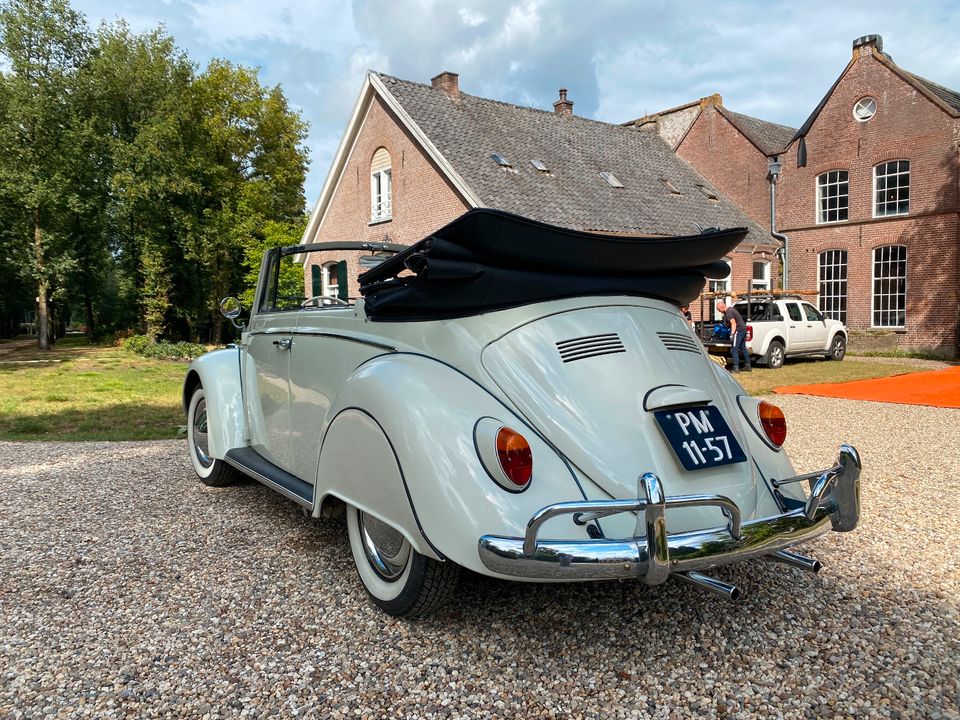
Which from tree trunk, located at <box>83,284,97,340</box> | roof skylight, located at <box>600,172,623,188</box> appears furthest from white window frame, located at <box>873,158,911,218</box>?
tree trunk, located at <box>83,284,97,340</box>

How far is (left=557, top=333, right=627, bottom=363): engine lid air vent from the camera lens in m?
2.63

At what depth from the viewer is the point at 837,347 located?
17219 millimetres

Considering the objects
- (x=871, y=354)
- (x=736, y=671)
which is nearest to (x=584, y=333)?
(x=736, y=671)

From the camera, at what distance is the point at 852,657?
8.19ft

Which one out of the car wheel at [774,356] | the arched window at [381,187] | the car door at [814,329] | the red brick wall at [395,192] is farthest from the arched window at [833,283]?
the arched window at [381,187]

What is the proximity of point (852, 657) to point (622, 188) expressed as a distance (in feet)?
62.8

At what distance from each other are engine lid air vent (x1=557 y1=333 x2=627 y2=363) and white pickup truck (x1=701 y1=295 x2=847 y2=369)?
13.1m

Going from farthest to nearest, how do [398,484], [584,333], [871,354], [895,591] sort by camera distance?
[871,354] → [895,591] → [584,333] → [398,484]

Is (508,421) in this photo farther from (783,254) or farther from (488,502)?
(783,254)

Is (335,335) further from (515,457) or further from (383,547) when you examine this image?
(515,457)

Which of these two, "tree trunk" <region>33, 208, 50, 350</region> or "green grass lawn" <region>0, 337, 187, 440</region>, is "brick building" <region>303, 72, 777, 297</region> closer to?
→ "green grass lawn" <region>0, 337, 187, 440</region>

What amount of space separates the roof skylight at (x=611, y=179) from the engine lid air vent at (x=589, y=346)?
1855 cm

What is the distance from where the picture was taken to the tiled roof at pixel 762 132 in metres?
23.7

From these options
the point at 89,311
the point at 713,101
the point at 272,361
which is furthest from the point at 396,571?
the point at 89,311
